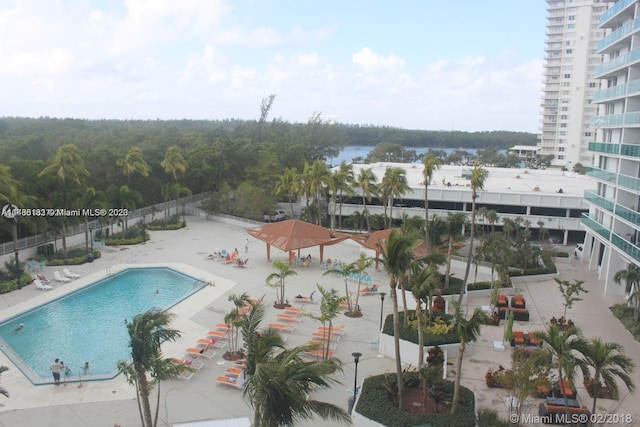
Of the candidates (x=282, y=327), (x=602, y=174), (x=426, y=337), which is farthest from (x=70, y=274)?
(x=602, y=174)

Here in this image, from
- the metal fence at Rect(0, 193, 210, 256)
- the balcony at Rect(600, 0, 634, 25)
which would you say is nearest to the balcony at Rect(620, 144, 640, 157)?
the balcony at Rect(600, 0, 634, 25)

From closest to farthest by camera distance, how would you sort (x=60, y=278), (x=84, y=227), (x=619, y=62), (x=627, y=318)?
1. (x=627, y=318)
2. (x=619, y=62)
3. (x=60, y=278)
4. (x=84, y=227)

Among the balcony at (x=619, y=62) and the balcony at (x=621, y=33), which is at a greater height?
the balcony at (x=621, y=33)

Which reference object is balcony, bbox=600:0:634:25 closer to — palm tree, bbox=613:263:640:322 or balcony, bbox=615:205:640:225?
balcony, bbox=615:205:640:225

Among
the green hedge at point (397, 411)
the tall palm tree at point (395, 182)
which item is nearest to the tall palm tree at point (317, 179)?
the tall palm tree at point (395, 182)

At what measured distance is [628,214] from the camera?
2448 centimetres

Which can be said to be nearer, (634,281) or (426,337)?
(426,337)

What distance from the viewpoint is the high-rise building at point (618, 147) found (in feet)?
83.5

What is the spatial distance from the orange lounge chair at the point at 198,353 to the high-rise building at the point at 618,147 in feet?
61.1

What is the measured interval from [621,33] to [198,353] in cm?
2670

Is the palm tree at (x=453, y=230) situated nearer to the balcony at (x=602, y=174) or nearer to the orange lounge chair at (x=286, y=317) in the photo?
the orange lounge chair at (x=286, y=317)

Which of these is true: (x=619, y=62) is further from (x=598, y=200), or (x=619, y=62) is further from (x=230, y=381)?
(x=230, y=381)

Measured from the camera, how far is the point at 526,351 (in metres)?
18.8

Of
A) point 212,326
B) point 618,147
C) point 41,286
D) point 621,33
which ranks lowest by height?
point 212,326
